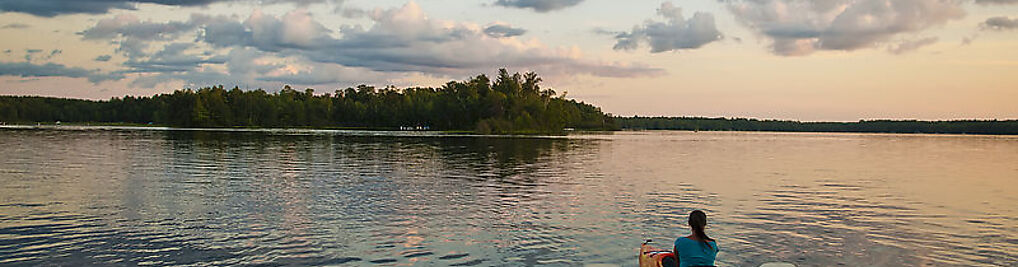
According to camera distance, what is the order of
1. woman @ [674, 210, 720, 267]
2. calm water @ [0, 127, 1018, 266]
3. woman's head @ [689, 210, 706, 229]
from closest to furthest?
1. woman's head @ [689, 210, 706, 229]
2. woman @ [674, 210, 720, 267]
3. calm water @ [0, 127, 1018, 266]

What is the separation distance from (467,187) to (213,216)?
13.1 m

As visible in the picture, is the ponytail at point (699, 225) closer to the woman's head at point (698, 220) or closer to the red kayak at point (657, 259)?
the woman's head at point (698, 220)

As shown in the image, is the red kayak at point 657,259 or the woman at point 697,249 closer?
the woman at point 697,249

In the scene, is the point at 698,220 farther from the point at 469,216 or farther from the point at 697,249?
the point at 469,216

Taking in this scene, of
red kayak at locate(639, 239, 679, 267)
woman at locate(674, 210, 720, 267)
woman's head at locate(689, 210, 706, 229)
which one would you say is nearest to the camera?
woman's head at locate(689, 210, 706, 229)

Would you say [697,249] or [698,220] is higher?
[698,220]

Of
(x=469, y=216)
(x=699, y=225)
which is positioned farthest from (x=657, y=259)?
(x=469, y=216)

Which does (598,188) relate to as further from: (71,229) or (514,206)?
(71,229)

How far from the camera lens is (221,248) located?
17156mm

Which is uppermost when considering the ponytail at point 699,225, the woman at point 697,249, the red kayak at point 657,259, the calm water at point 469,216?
the ponytail at point 699,225

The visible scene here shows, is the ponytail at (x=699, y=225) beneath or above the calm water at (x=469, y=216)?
above

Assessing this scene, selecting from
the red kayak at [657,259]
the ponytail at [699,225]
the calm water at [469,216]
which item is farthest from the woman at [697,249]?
the calm water at [469,216]

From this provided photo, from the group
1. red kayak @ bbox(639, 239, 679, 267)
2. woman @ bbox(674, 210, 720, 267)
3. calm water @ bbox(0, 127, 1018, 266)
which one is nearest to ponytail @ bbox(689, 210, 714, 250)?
woman @ bbox(674, 210, 720, 267)

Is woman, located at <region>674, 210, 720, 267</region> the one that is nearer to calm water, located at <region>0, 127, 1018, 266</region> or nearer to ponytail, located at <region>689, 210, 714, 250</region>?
ponytail, located at <region>689, 210, 714, 250</region>
